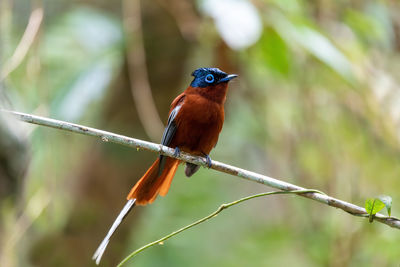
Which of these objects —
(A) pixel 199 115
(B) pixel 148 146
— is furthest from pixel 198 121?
(B) pixel 148 146

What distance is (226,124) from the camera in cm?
467

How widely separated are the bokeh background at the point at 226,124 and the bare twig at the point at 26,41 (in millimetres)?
21

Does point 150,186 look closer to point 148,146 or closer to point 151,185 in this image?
point 151,185

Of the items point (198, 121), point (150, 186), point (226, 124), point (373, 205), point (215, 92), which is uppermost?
point (226, 124)

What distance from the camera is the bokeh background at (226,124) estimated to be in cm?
336

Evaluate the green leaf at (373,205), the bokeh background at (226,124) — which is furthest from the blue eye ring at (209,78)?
the green leaf at (373,205)

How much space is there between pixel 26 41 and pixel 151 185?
3.52ft

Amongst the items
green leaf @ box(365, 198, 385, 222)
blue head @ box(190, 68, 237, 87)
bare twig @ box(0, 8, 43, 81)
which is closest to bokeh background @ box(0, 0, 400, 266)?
bare twig @ box(0, 8, 43, 81)

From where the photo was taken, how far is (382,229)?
12.8 ft

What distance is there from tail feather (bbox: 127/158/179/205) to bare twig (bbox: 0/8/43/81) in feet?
2.65

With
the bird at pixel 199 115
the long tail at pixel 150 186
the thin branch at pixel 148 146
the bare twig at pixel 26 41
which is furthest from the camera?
the bare twig at pixel 26 41

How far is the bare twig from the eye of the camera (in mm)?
2510

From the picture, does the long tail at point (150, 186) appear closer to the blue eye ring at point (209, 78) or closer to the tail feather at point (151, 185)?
the tail feather at point (151, 185)

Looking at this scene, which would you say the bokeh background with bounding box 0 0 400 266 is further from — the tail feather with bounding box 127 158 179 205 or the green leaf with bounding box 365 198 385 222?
the green leaf with bounding box 365 198 385 222
